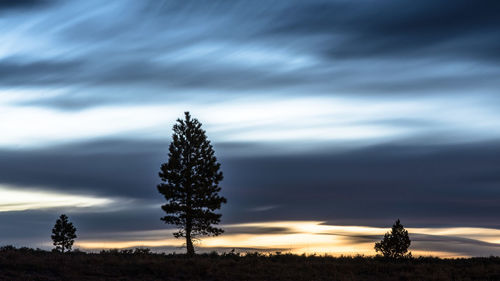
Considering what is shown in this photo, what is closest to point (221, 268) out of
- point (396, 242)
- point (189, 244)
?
point (189, 244)

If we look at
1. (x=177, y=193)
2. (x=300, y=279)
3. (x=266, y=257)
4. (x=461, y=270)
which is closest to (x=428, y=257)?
(x=461, y=270)

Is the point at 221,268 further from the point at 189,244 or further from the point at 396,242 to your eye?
the point at 396,242

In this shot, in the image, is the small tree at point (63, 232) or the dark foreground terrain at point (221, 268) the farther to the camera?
the small tree at point (63, 232)

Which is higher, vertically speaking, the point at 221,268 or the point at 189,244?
the point at 189,244

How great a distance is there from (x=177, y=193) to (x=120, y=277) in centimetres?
2194

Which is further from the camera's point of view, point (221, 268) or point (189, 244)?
point (189, 244)

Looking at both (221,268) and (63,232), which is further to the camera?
(63,232)

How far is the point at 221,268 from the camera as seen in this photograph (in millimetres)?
35156

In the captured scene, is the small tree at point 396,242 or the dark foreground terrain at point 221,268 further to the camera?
the small tree at point 396,242

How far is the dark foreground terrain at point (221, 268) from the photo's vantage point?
1233 inches

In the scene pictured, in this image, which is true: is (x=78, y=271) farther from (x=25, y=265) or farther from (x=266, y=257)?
(x=266, y=257)

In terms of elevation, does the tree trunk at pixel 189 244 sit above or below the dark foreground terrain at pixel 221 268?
above

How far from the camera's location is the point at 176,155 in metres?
53.6

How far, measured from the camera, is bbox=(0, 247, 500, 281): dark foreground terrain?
103 feet
